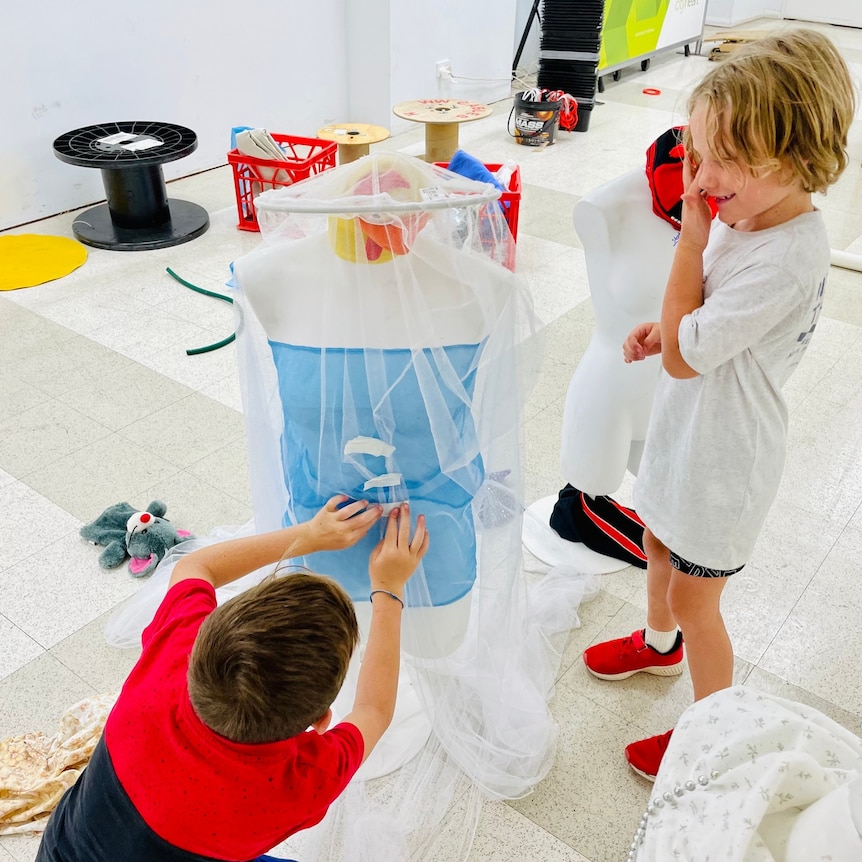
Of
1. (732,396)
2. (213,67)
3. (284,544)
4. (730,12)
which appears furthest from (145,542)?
(730,12)

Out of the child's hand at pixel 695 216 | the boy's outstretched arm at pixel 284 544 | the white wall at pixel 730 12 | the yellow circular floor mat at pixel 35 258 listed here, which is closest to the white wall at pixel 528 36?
the white wall at pixel 730 12

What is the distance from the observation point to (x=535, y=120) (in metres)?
5.31

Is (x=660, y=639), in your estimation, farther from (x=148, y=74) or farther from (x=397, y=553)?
(x=148, y=74)

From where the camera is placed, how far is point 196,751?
3.22 feet

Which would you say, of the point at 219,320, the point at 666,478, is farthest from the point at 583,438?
the point at 219,320

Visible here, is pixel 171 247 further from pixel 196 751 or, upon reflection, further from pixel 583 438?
pixel 196 751

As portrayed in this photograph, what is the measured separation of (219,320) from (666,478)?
2.37m

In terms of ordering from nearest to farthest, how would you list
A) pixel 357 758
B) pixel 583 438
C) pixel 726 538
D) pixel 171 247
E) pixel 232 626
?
pixel 232 626, pixel 357 758, pixel 726 538, pixel 583 438, pixel 171 247

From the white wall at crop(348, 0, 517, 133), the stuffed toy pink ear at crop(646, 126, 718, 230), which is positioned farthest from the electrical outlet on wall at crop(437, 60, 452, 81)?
the stuffed toy pink ear at crop(646, 126, 718, 230)

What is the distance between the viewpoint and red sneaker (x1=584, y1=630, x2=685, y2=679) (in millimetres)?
1880

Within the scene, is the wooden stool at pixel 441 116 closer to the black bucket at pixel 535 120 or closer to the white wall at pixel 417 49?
the black bucket at pixel 535 120

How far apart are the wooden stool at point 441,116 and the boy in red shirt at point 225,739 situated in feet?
13.8

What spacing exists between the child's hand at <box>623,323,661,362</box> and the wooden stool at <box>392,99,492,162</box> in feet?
11.9

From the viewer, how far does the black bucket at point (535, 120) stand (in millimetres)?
Answer: 5305
